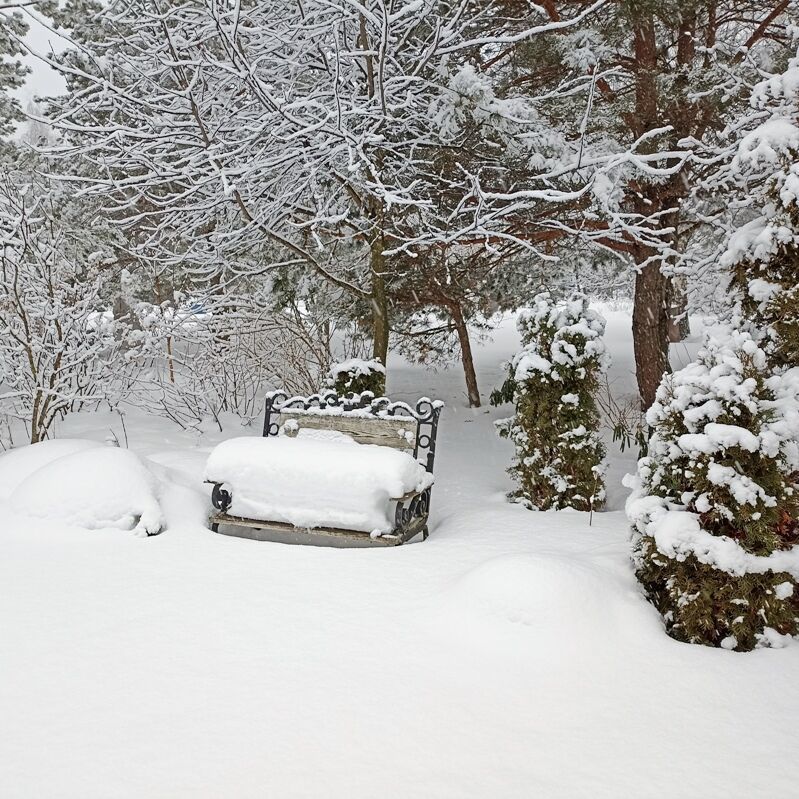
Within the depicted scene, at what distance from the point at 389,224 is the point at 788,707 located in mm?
5863

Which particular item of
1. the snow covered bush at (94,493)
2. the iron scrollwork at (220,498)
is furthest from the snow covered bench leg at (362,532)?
the snow covered bush at (94,493)

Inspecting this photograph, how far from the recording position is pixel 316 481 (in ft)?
15.7

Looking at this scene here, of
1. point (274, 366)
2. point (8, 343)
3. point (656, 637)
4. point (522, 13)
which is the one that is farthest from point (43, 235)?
point (656, 637)

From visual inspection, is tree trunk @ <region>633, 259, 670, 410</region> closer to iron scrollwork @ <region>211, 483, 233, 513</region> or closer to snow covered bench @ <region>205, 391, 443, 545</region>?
snow covered bench @ <region>205, 391, 443, 545</region>

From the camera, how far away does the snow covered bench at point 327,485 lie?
4.70m

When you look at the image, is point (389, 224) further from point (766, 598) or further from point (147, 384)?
point (766, 598)

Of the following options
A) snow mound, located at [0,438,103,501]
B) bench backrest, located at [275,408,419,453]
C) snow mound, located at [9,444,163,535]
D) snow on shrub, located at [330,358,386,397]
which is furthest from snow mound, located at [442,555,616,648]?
snow mound, located at [0,438,103,501]

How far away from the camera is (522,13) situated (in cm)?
743

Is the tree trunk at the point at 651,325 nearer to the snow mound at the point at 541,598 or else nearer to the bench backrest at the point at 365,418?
the bench backrest at the point at 365,418

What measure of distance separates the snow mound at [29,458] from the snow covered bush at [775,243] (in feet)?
16.6

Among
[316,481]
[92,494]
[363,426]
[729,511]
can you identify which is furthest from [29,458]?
[729,511]

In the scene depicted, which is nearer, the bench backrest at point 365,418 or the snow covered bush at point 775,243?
the snow covered bush at point 775,243

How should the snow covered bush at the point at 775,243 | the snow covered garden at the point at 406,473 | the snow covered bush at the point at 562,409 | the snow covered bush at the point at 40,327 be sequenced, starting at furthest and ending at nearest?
the snow covered bush at the point at 40,327, the snow covered bush at the point at 562,409, the snow covered bush at the point at 775,243, the snow covered garden at the point at 406,473

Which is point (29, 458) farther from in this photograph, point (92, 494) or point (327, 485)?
point (327, 485)
